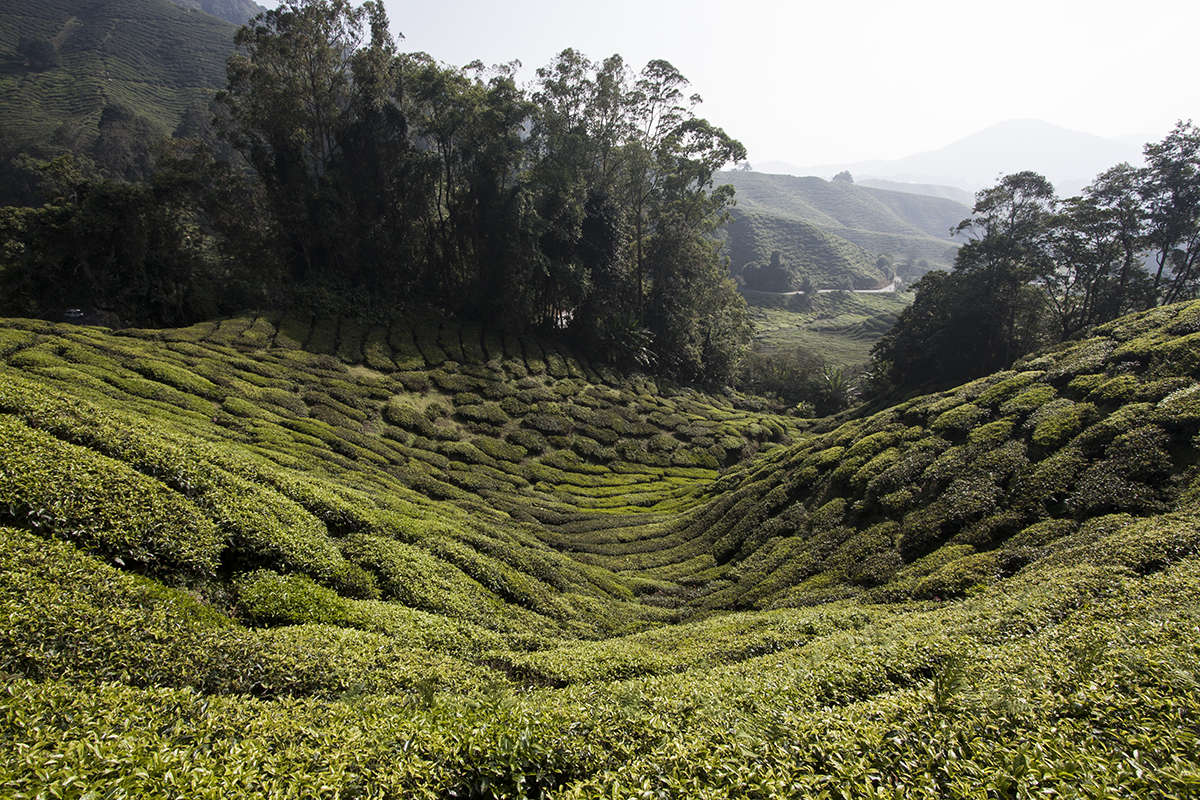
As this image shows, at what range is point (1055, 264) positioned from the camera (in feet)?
106

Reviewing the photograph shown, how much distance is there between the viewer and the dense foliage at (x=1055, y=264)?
29922 mm

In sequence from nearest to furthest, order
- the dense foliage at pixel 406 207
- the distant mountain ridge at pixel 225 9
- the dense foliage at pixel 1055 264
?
the dense foliage at pixel 406 207, the dense foliage at pixel 1055 264, the distant mountain ridge at pixel 225 9

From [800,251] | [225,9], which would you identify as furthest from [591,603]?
[225,9]

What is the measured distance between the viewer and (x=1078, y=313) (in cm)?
3388

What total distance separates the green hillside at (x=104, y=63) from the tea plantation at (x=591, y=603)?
3383 inches

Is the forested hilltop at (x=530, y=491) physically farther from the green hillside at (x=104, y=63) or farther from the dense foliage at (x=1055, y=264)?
the green hillside at (x=104, y=63)

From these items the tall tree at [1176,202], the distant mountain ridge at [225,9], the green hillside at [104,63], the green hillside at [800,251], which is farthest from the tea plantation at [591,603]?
the distant mountain ridge at [225,9]

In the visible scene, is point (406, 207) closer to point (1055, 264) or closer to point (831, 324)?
point (1055, 264)

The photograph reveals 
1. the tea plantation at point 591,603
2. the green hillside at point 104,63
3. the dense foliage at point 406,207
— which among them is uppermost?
the green hillside at point 104,63

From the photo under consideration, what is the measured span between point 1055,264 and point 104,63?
138278 mm

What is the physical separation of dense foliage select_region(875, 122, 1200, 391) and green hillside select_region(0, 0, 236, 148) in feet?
317

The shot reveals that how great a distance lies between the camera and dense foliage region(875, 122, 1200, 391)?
2992 cm

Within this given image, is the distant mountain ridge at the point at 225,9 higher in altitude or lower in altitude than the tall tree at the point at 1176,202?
higher

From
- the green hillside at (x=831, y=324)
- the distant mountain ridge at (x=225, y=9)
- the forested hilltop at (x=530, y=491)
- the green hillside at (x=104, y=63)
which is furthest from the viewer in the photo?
the distant mountain ridge at (x=225, y=9)
